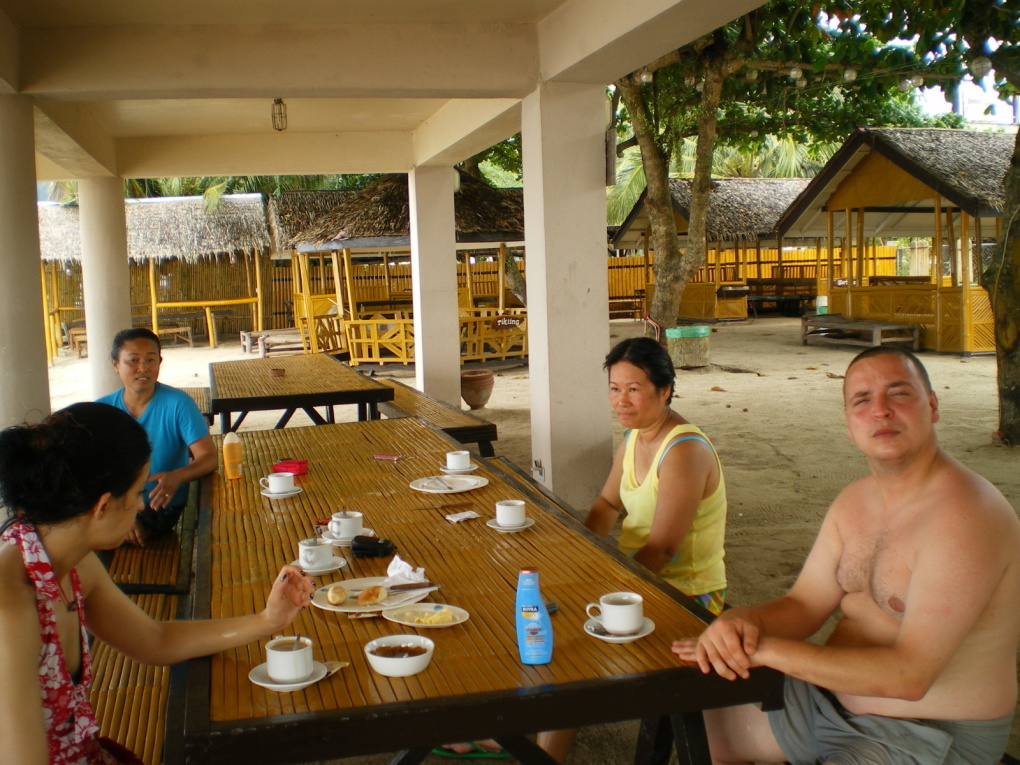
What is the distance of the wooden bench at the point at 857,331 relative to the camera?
51.5 feet

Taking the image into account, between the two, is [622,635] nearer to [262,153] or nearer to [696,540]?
[696,540]

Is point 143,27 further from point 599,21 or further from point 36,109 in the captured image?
point 599,21

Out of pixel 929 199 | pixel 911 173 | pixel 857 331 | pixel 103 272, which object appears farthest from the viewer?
pixel 857 331

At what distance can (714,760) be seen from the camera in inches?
91.4

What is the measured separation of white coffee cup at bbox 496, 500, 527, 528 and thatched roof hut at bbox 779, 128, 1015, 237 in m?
13.2

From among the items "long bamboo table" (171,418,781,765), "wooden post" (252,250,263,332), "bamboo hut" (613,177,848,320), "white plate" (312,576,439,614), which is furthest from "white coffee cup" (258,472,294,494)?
"bamboo hut" (613,177,848,320)

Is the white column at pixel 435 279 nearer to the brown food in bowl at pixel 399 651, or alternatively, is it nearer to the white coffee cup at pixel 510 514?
the white coffee cup at pixel 510 514

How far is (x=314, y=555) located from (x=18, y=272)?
13.2 feet

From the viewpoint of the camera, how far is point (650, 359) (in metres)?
3.23

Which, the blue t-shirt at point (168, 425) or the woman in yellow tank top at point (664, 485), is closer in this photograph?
the woman in yellow tank top at point (664, 485)

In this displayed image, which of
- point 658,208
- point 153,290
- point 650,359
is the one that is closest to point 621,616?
point 650,359

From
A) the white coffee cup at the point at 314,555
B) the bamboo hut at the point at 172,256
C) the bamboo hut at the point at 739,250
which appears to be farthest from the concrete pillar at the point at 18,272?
the bamboo hut at the point at 739,250

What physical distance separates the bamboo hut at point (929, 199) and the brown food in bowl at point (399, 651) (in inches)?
557

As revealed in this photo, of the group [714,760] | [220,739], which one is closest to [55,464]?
[220,739]
